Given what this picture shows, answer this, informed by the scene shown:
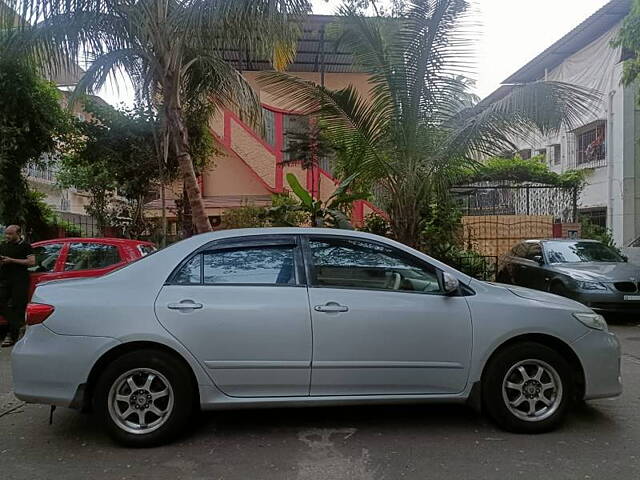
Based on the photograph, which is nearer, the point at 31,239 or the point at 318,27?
the point at 31,239

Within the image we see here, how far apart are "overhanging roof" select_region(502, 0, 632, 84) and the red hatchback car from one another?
15.5m

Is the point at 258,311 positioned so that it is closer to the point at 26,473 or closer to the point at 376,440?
the point at 376,440

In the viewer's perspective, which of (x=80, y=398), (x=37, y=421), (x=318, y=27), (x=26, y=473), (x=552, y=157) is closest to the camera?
(x=26, y=473)

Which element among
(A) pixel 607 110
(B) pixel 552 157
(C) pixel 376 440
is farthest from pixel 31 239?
(B) pixel 552 157

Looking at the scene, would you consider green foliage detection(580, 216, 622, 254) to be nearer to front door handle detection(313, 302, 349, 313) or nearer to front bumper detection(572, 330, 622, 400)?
front bumper detection(572, 330, 622, 400)

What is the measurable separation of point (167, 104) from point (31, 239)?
20.6ft

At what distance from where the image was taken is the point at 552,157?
23484 mm

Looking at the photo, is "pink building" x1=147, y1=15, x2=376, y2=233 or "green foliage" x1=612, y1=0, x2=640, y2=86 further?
"pink building" x1=147, y1=15, x2=376, y2=233

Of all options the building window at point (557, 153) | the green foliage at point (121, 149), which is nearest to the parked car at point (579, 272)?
the green foliage at point (121, 149)

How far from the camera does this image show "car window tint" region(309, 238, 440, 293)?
445cm

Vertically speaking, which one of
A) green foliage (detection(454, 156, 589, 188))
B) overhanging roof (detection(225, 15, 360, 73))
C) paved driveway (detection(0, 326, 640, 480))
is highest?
overhanging roof (detection(225, 15, 360, 73))

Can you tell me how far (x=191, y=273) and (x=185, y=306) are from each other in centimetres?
30

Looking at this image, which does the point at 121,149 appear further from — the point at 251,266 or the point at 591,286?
the point at 591,286

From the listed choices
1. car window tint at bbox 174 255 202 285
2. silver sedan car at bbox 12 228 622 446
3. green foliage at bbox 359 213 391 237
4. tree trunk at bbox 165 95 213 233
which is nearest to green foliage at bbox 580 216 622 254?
green foliage at bbox 359 213 391 237
